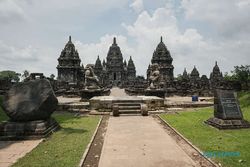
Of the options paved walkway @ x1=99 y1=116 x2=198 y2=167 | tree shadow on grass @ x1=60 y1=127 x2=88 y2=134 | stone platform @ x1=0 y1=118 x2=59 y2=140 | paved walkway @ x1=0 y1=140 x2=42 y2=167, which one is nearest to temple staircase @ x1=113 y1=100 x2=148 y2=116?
paved walkway @ x1=99 y1=116 x2=198 y2=167

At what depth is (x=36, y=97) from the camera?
30.7 ft

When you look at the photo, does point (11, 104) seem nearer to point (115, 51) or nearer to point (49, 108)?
point (49, 108)

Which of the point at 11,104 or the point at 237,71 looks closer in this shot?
the point at 11,104

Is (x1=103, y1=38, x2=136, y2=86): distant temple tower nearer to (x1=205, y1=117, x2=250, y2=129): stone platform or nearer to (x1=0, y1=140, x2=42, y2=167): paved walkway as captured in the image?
(x1=205, y1=117, x2=250, y2=129): stone platform

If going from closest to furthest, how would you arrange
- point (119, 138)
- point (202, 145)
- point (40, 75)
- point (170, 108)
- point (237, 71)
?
1. point (202, 145)
2. point (119, 138)
3. point (40, 75)
4. point (170, 108)
5. point (237, 71)

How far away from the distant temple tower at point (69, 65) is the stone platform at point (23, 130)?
48465mm

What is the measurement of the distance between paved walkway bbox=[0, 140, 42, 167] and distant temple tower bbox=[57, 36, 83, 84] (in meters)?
49.4

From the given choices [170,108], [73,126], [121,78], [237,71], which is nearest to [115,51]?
[121,78]

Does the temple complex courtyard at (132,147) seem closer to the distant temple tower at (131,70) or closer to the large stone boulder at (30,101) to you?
the large stone boulder at (30,101)

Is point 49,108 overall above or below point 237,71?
below

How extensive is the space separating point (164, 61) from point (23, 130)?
46.7 metres

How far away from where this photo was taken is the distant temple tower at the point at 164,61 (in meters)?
53.1

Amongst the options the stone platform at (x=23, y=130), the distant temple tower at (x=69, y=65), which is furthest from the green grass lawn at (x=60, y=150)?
the distant temple tower at (x=69, y=65)

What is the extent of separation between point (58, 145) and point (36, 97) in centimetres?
267
